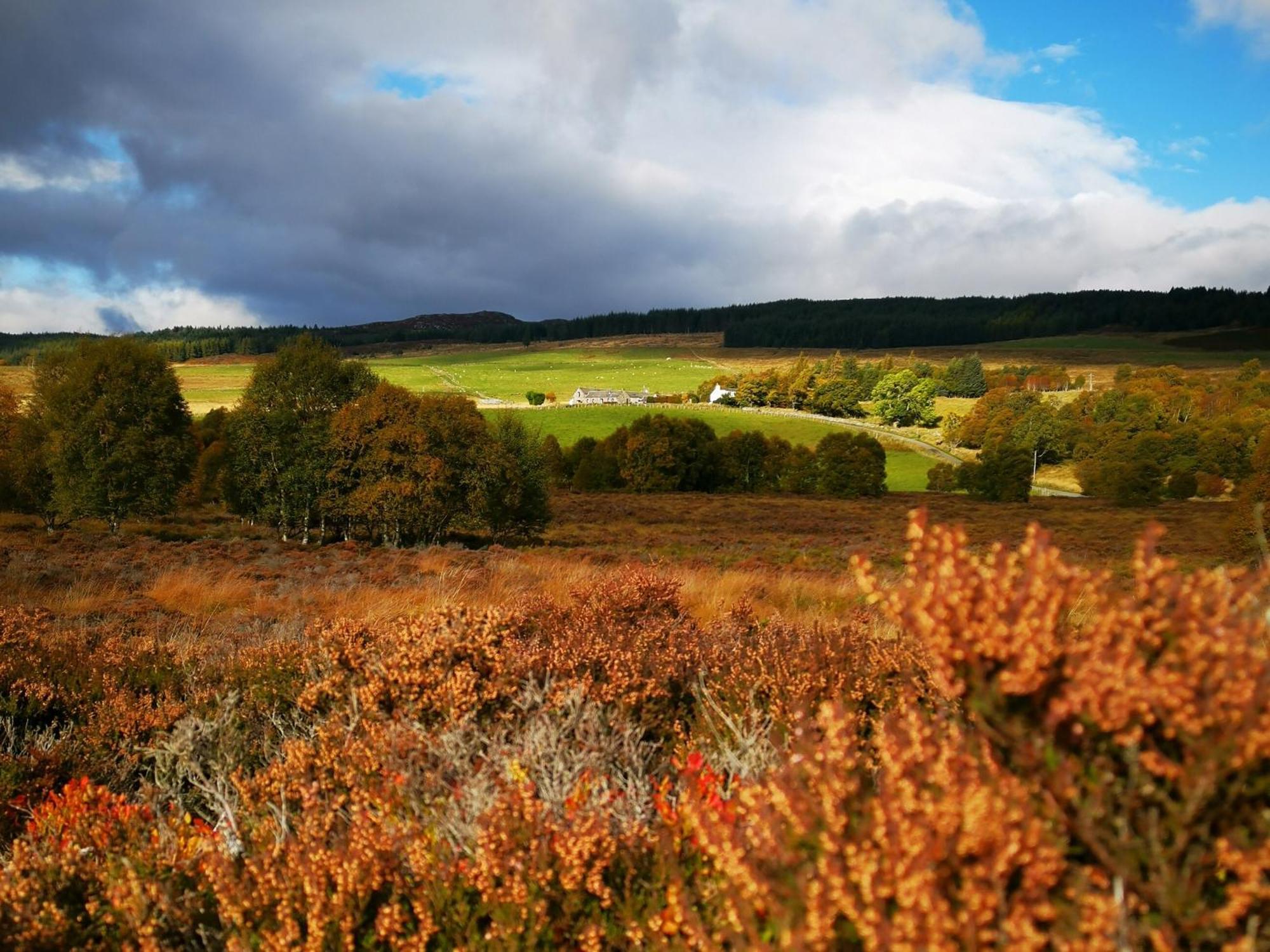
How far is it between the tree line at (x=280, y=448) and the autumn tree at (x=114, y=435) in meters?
0.05

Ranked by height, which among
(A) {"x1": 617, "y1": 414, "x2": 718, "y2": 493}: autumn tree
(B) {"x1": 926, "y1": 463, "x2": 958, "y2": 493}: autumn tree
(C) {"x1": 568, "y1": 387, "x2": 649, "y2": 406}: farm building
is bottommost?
(B) {"x1": 926, "y1": 463, "x2": 958, "y2": 493}: autumn tree

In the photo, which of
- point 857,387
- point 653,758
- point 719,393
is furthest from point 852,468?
point 653,758

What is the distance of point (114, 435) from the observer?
30688mm

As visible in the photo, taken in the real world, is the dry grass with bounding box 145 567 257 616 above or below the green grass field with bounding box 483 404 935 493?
above

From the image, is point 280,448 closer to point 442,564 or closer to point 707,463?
point 442,564

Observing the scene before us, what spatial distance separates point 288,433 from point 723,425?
7360cm

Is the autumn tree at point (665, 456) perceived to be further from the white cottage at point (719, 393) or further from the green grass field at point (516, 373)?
the green grass field at point (516, 373)

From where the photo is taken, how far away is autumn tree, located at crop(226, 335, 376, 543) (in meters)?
31.5

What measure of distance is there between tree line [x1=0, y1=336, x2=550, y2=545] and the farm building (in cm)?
8769

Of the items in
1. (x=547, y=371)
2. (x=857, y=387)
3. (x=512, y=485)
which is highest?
(x=547, y=371)

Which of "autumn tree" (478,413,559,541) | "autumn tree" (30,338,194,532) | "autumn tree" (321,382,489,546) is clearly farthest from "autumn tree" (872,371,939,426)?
"autumn tree" (30,338,194,532)

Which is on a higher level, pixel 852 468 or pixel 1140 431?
pixel 1140 431

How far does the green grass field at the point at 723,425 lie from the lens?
88312 millimetres

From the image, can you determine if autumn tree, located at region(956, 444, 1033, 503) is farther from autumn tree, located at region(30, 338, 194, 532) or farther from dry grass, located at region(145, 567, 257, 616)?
dry grass, located at region(145, 567, 257, 616)
